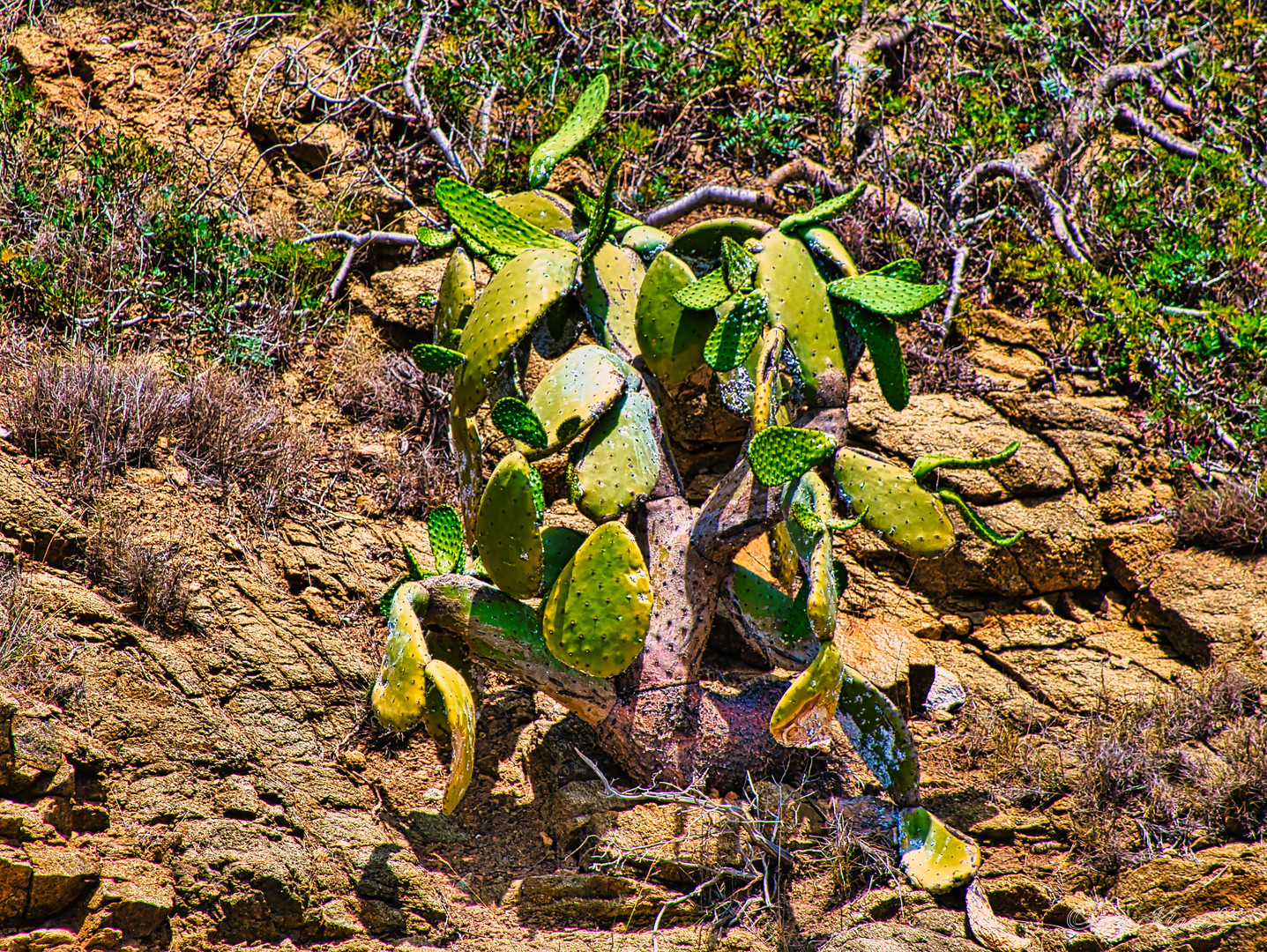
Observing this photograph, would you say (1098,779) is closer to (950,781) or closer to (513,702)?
(950,781)

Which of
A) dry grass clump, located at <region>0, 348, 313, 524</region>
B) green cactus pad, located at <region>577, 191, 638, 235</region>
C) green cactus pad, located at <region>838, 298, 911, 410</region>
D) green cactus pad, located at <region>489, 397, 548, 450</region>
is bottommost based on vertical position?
dry grass clump, located at <region>0, 348, 313, 524</region>

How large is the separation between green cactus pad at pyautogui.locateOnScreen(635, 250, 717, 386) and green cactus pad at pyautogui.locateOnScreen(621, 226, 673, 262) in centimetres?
26

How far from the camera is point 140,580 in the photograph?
3010mm

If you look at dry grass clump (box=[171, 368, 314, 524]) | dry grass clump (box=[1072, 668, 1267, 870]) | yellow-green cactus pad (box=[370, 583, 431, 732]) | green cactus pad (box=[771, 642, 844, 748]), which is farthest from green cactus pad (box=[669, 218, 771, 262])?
dry grass clump (box=[1072, 668, 1267, 870])

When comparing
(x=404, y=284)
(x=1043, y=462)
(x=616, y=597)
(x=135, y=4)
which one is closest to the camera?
(x=616, y=597)

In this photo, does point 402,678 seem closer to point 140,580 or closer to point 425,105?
point 140,580

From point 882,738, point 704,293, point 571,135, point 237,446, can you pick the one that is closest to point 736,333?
point 704,293

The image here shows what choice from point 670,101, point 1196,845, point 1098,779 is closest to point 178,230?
point 670,101

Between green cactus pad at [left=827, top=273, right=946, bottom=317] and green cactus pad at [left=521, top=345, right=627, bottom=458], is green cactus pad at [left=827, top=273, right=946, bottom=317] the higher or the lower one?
the higher one

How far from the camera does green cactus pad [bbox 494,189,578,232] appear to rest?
325 cm

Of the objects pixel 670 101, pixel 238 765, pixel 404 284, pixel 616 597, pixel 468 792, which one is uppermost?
pixel 670 101

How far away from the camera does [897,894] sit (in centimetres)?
276

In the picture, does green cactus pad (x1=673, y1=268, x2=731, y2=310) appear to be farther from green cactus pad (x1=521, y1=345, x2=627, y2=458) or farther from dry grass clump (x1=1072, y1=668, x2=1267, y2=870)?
dry grass clump (x1=1072, y1=668, x2=1267, y2=870)

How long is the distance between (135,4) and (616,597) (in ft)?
13.7
